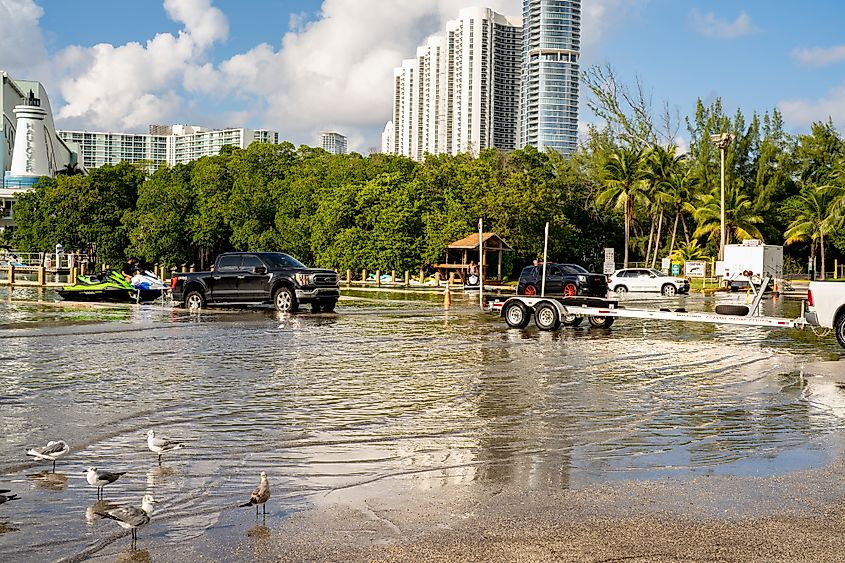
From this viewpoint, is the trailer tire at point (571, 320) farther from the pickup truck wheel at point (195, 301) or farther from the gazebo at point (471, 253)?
the gazebo at point (471, 253)

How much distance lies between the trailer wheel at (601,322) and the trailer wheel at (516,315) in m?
1.85

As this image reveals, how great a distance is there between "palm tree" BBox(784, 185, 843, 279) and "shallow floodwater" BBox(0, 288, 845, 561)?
151 feet

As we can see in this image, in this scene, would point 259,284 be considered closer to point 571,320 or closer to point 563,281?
point 571,320

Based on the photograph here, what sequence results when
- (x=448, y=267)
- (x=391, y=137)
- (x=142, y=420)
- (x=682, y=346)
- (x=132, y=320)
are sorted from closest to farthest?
(x=142, y=420), (x=682, y=346), (x=132, y=320), (x=448, y=267), (x=391, y=137)

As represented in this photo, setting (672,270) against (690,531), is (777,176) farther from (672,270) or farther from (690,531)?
(690,531)

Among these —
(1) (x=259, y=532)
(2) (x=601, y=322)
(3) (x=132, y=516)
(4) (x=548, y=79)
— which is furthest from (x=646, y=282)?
(4) (x=548, y=79)

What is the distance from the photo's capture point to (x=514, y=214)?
197 feet

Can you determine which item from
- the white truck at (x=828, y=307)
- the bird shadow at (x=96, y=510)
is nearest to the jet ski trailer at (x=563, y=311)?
the white truck at (x=828, y=307)

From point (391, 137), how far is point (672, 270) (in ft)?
398

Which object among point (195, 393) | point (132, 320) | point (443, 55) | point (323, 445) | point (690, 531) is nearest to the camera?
point (690, 531)

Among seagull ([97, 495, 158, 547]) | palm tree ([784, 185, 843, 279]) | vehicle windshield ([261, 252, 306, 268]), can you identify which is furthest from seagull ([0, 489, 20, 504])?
palm tree ([784, 185, 843, 279])

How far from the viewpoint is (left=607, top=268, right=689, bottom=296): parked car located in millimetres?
46875

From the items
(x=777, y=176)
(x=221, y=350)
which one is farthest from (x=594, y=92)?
(x=221, y=350)

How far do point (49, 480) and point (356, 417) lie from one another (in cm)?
349
